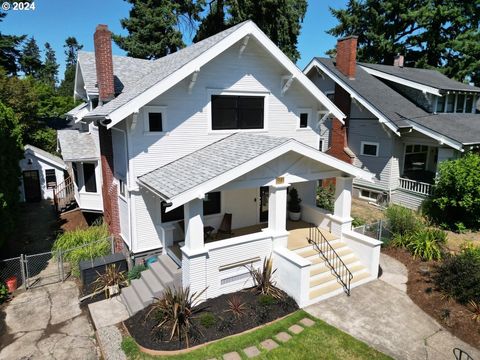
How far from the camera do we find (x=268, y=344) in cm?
809

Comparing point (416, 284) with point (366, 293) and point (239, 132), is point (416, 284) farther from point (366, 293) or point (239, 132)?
point (239, 132)

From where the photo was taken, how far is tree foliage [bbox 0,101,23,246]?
12.1 m

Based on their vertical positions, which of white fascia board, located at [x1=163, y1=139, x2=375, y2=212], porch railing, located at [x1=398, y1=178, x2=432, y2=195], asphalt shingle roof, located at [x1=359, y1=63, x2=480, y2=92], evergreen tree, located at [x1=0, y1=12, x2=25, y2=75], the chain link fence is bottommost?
the chain link fence

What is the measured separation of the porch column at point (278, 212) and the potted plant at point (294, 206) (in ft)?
Result: 12.7

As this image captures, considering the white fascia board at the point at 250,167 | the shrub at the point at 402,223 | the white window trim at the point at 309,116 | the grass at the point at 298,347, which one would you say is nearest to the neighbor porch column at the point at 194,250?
the white fascia board at the point at 250,167

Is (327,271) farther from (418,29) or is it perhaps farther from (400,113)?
(418,29)

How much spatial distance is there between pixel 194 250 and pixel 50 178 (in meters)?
19.7

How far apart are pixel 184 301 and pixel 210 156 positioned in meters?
4.67

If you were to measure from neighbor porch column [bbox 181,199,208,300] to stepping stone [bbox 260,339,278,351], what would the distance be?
232 cm

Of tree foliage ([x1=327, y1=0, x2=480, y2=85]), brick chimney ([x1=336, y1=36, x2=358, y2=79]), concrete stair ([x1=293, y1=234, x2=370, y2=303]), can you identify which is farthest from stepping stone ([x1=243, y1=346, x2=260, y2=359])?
tree foliage ([x1=327, y1=0, x2=480, y2=85])

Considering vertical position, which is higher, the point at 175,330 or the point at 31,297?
the point at 175,330

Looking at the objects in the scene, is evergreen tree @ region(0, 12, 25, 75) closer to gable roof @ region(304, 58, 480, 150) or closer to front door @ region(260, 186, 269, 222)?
gable roof @ region(304, 58, 480, 150)

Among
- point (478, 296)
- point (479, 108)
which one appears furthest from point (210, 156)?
point (479, 108)

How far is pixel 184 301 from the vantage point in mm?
8578
